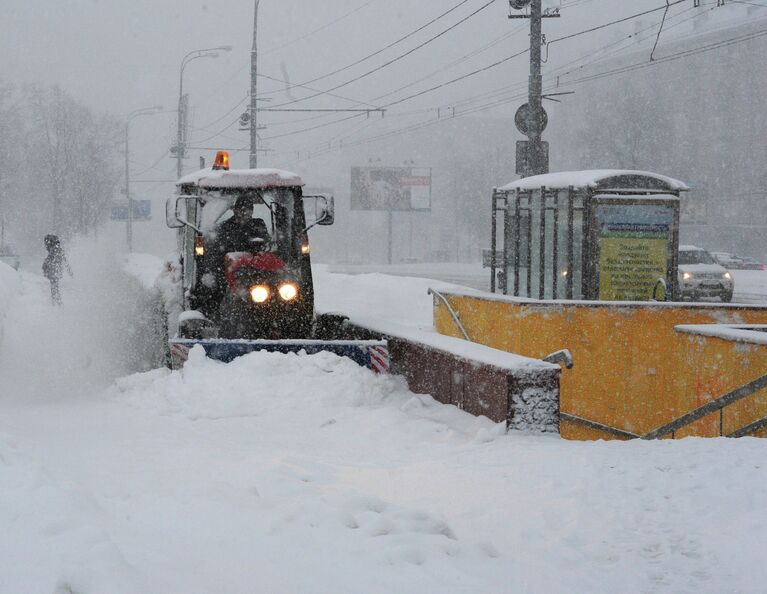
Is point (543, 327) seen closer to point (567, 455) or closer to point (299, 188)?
point (299, 188)

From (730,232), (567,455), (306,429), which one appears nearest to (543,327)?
(306,429)

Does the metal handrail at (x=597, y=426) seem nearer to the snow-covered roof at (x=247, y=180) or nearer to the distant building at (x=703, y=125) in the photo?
the snow-covered roof at (x=247, y=180)

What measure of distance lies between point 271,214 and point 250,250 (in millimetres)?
465

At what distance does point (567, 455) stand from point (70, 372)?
25.8 feet

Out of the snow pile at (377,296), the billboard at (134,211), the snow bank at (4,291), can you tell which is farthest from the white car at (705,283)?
the billboard at (134,211)

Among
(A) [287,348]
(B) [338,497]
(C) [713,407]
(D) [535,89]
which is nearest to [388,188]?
(D) [535,89]

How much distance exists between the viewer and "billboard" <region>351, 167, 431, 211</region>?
2625 inches

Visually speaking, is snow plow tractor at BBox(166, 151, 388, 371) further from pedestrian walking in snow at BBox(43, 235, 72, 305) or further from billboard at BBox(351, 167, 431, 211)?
billboard at BBox(351, 167, 431, 211)

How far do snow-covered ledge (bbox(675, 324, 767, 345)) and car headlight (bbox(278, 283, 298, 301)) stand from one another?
13.1 feet

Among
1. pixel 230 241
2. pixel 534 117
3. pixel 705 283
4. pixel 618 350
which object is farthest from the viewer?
pixel 705 283

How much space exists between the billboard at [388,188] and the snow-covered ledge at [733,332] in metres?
57.6

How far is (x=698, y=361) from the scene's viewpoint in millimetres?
9164

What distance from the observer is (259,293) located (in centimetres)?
1009

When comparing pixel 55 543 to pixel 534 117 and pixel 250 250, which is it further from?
pixel 534 117
